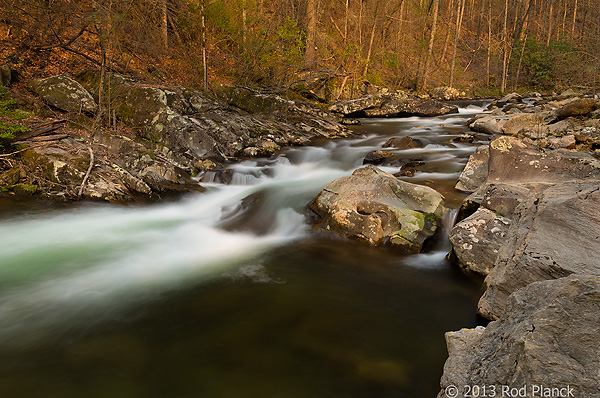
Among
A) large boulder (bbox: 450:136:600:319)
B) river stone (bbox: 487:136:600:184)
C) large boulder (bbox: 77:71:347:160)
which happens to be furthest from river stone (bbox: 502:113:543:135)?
large boulder (bbox: 450:136:600:319)

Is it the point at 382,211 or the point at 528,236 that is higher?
the point at 528,236

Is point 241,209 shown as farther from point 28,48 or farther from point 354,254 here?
point 28,48

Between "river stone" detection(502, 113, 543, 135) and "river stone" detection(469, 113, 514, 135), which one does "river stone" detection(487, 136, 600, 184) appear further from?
"river stone" detection(469, 113, 514, 135)

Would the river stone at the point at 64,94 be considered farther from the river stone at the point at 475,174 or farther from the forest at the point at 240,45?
the river stone at the point at 475,174

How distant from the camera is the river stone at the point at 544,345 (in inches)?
59.1

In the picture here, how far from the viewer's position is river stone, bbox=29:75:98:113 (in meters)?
9.01

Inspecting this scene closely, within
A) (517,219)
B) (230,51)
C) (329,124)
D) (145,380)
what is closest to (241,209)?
(145,380)

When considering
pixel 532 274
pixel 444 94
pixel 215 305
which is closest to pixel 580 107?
pixel 532 274

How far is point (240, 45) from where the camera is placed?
15.1 metres

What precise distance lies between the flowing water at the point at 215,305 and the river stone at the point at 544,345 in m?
1.31

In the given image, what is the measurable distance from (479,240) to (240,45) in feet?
44.1

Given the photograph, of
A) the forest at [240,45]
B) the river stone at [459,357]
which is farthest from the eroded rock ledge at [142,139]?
the river stone at [459,357]

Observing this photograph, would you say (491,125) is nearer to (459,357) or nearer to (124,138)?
(124,138)

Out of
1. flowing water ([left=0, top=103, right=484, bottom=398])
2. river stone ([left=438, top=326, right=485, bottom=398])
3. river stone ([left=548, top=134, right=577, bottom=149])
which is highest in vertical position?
river stone ([left=548, top=134, right=577, bottom=149])
